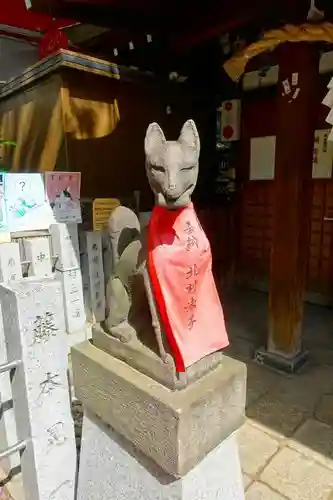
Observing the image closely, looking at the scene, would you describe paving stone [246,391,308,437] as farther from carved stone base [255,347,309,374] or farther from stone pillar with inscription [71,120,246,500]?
stone pillar with inscription [71,120,246,500]

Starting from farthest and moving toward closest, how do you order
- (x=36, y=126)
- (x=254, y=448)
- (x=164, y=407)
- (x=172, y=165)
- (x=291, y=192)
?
(x=36, y=126) → (x=291, y=192) → (x=254, y=448) → (x=164, y=407) → (x=172, y=165)

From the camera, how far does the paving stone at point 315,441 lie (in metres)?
2.54

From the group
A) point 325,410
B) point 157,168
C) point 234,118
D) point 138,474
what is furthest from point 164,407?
point 234,118

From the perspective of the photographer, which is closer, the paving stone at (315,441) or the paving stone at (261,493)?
the paving stone at (261,493)

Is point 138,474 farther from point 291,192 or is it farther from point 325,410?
point 291,192

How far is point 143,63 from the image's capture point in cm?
495

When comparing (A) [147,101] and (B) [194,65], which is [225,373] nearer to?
(A) [147,101]

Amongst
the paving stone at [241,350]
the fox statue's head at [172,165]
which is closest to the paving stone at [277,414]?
the paving stone at [241,350]

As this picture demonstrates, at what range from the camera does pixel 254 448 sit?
2639 millimetres

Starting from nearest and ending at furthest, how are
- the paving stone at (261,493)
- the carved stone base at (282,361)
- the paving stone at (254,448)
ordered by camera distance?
the paving stone at (261,493), the paving stone at (254,448), the carved stone base at (282,361)

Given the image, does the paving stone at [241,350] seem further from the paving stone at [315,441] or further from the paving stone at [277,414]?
the paving stone at [315,441]

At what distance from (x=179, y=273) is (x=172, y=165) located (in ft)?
1.48

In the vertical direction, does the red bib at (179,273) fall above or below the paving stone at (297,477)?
above

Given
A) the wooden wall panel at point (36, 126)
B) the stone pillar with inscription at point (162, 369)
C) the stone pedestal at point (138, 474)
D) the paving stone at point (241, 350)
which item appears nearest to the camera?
the stone pillar with inscription at point (162, 369)
